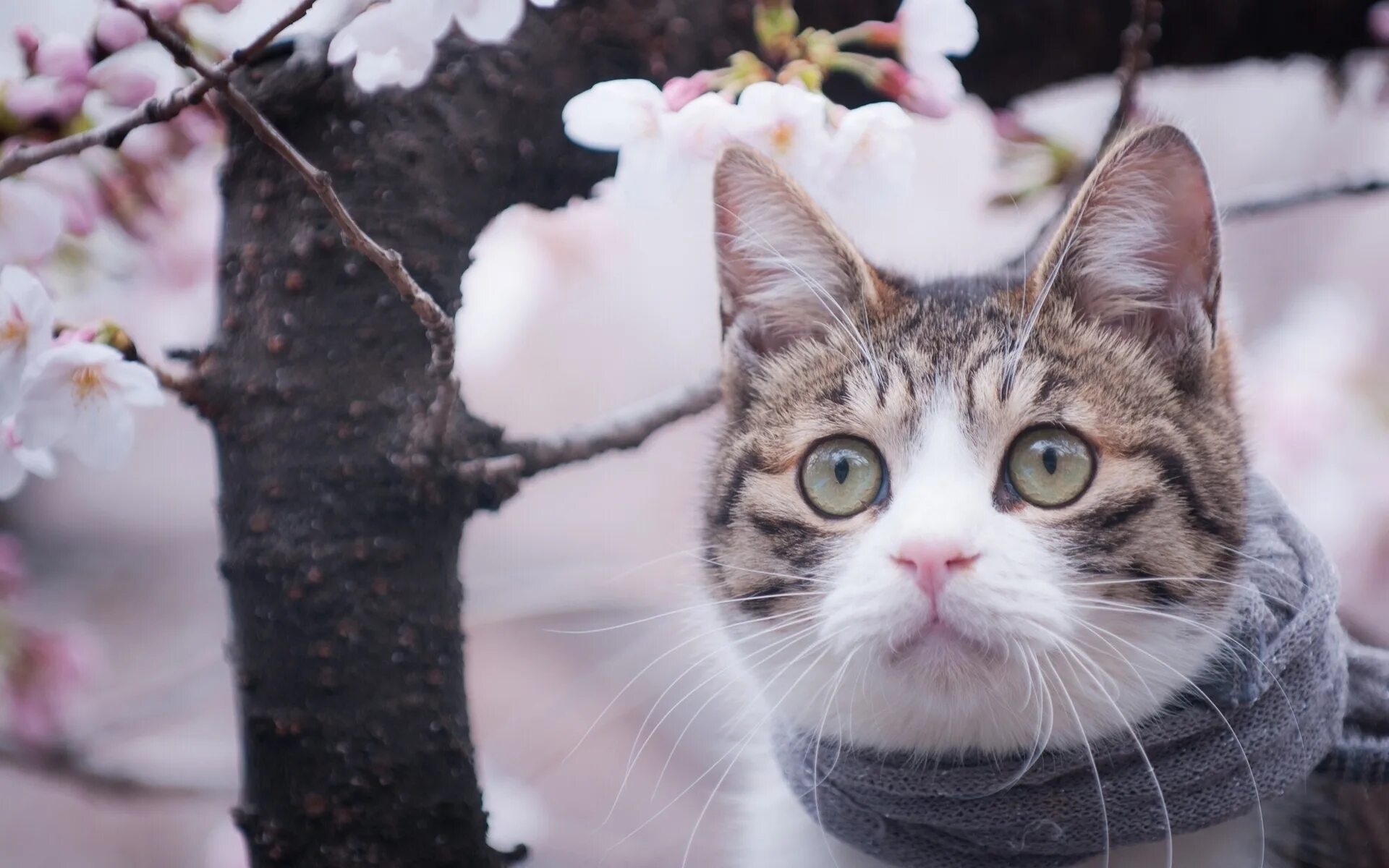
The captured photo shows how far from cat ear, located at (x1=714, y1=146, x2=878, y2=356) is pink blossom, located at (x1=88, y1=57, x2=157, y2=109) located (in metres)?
0.40

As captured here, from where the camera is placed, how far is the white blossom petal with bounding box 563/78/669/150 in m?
0.64

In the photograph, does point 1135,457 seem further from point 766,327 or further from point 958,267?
point 958,267

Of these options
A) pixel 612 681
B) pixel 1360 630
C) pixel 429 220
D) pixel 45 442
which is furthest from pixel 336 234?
pixel 1360 630

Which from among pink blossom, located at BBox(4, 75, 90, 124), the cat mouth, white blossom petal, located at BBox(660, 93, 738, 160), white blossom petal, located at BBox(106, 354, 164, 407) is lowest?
the cat mouth

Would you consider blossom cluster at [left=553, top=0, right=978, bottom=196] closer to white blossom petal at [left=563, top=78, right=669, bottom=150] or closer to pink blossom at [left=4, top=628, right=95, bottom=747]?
white blossom petal at [left=563, top=78, right=669, bottom=150]

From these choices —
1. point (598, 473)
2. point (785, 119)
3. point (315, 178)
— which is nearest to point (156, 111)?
point (315, 178)

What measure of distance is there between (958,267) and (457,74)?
0.51 m

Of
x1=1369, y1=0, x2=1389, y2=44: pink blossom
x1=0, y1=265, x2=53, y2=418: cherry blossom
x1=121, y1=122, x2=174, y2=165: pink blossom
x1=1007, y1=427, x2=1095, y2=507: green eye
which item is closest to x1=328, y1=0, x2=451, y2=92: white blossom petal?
x1=0, y1=265, x2=53, y2=418: cherry blossom

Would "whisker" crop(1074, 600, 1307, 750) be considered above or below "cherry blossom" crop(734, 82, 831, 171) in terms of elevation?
below

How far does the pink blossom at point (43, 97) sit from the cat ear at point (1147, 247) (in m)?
0.67

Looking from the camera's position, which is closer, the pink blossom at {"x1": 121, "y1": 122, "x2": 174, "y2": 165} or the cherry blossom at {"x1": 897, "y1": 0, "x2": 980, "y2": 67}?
the cherry blossom at {"x1": 897, "y1": 0, "x2": 980, "y2": 67}

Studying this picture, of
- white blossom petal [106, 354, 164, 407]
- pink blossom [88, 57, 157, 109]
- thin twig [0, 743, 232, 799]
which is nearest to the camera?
white blossom petal [106, 354, 164, 407]

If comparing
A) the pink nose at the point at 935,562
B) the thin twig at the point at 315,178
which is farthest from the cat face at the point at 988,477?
the thin twig at the point at 315,178

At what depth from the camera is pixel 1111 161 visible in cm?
68
